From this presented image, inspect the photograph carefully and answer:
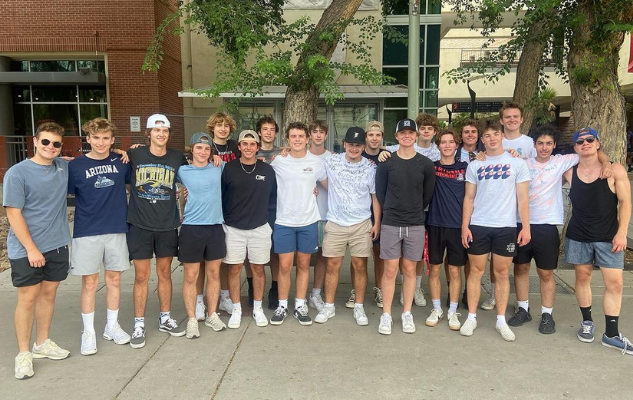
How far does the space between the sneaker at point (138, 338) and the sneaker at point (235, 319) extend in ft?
2.57

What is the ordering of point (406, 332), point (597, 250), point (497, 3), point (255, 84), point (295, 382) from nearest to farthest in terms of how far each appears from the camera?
point (295, 382) < point (597, 250) < point (406, 332) < point (497, 3) < point (255, 84)

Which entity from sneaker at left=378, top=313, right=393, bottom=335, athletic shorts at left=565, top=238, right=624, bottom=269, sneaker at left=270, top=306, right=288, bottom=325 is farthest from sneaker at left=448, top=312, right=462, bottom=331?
sneaker at left=270, top=306, right=288, bottom=325

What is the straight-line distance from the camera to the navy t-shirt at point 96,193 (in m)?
3.96

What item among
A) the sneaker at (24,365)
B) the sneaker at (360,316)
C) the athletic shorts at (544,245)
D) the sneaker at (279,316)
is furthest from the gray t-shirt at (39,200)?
the athletic shorts at (544,245)

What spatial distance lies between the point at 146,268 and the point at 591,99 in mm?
5932

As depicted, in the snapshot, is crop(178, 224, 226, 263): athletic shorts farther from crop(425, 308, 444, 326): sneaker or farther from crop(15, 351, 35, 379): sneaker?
crop(425, 308, 444, 326): sneaker

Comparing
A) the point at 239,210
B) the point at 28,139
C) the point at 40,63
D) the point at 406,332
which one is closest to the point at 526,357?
the point at 406,332

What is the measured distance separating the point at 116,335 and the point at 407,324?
2.63 meters

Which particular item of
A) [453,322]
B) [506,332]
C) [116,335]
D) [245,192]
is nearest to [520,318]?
[506,332]

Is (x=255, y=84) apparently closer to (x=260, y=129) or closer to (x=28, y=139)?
(x=260, y=129)

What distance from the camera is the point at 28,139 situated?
14820 millimetres

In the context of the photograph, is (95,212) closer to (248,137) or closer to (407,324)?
(248,137)

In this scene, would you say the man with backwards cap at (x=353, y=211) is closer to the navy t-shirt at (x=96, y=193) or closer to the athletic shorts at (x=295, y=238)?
the athletic shorts at (x=295, y=238)

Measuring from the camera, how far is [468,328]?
437 cm
